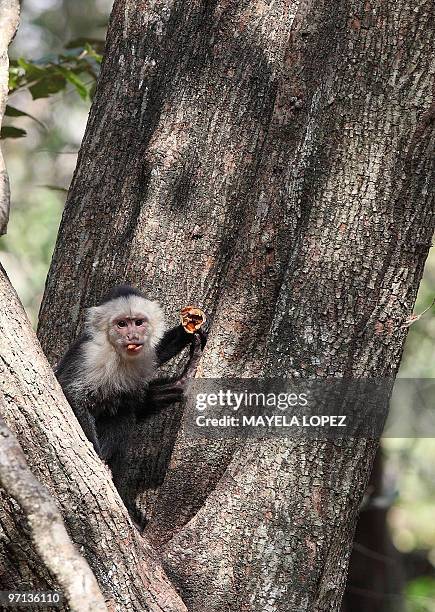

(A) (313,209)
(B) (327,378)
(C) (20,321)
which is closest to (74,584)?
(C) (20,321)

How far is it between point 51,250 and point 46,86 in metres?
5.07

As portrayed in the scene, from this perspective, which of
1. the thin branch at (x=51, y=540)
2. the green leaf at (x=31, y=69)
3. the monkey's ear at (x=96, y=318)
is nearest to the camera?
the thin branch at (x=51, y=540)

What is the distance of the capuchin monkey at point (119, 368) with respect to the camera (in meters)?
3.54

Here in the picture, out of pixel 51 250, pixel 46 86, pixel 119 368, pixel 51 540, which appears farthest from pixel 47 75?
pixel 51 250

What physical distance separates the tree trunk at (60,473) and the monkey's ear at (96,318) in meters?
1.02

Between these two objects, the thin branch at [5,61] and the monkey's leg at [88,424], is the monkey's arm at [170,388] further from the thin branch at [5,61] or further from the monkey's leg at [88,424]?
the thin branch at [5,61]

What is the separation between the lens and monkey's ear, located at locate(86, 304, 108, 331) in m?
3.64

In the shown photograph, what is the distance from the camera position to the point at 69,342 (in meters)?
3.88

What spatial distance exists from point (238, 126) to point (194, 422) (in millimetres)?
1308

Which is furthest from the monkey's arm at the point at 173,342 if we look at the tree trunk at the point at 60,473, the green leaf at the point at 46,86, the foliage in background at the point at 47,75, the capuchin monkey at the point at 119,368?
the green leaf at the point at 46,86

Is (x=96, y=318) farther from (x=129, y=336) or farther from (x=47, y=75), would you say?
(x=47, y=75)

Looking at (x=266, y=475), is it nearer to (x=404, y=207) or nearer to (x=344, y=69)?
(x=404, y=207)

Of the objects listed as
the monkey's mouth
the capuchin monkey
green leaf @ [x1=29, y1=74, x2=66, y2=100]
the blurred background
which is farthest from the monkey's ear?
the blurred background

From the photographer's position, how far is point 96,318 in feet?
12.1
